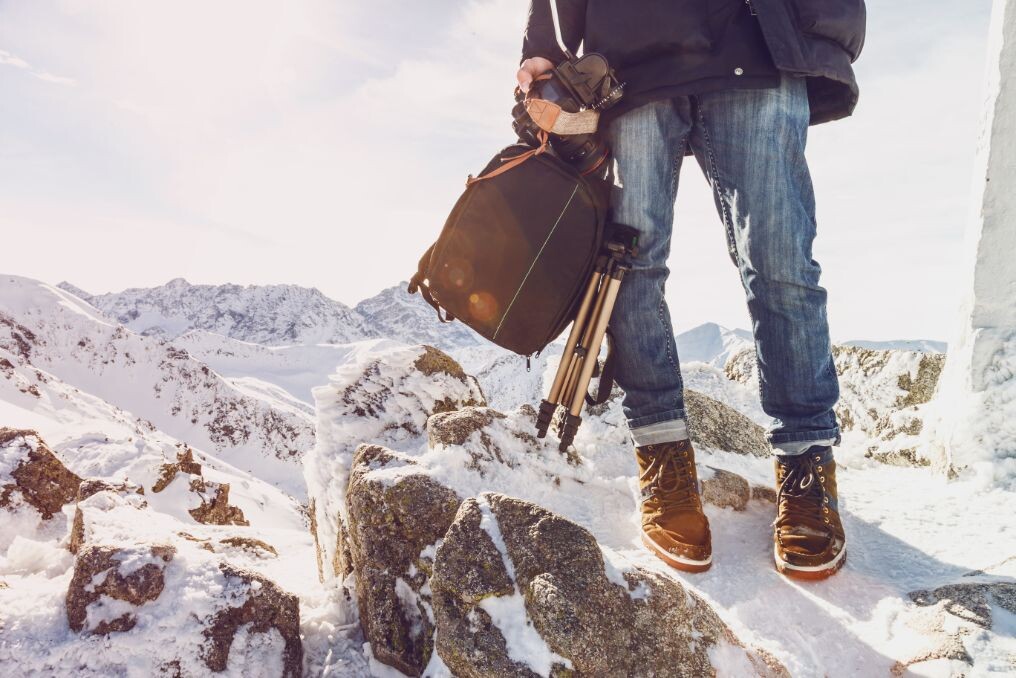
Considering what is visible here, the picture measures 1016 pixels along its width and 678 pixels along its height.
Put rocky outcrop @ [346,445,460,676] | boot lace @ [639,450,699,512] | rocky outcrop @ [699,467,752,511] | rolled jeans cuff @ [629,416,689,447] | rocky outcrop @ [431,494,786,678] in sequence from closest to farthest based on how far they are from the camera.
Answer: rocky outcrop @ [431,494,786,678], rocky outcrop @ [346,445,460,676], boot lace @ [639,450,699,512], rolled jeans cuff @ [629,416,689,447], rocky outcrop @ [699,467,752,511]

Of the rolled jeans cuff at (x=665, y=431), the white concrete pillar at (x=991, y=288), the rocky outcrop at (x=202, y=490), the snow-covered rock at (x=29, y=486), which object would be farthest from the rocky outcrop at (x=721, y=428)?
the rocky outcrop at (x=202, y=490)

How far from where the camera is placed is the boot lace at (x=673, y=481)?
2275mm

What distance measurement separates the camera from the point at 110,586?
1.69m

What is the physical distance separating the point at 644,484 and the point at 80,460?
881cm

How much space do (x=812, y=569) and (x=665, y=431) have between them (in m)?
0.74

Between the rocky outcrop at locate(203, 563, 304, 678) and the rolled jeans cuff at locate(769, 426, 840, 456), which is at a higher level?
the rolled jeans cuff at locate(769, 426, 840, 456)

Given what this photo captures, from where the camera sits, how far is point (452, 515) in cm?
212

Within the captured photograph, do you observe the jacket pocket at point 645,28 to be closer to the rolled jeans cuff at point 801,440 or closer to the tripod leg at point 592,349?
the tripod leg at point 592,349

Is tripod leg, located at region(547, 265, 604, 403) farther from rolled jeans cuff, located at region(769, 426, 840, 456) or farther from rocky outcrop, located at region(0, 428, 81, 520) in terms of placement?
rocky outcrop, located at region(0, 428, 81, 520)

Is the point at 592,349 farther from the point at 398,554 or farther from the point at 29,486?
the point at 29,486

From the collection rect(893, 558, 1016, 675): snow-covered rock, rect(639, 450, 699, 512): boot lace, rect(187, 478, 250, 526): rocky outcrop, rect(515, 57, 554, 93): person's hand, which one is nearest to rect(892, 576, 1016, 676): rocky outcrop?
rect(893, 558, 1016, 675): snow-covered rock

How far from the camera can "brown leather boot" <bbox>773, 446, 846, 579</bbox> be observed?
2061 mm

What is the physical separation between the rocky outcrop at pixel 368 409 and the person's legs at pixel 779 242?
1857mm

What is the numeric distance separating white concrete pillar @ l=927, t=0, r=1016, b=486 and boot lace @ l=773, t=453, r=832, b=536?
1.36 meters
